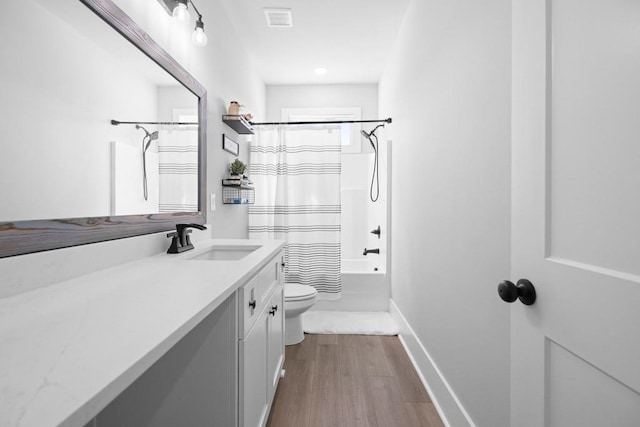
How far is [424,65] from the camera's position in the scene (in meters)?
2.00

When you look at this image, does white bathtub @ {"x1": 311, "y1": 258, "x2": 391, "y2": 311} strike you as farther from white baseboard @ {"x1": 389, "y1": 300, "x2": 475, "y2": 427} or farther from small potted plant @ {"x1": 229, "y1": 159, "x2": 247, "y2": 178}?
small potted plant @ {"x1": 229, "y1": 159, "x2": 247, "y2": 178}

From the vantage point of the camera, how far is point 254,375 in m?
1.21

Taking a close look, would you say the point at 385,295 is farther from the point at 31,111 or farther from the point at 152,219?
the point at 31,111

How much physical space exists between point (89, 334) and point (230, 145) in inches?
81.5

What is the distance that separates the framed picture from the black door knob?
2077 millimetres

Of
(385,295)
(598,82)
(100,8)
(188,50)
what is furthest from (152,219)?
(385,295)

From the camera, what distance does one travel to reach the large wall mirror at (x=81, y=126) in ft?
2.64

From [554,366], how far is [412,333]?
164 centimetres

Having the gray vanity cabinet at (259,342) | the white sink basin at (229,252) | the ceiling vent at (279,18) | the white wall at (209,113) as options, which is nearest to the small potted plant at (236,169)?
the white wall at (209,113)

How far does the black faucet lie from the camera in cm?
147

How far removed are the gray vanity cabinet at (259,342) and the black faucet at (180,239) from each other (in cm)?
43

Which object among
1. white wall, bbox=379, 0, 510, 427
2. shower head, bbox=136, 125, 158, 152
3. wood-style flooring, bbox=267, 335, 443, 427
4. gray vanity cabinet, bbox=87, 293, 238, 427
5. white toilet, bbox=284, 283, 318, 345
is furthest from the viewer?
white toilet, bbox=284, 283, 318, 345

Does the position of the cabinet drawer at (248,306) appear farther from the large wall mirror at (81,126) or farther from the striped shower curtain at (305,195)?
the striped shower curtain at (305,195)

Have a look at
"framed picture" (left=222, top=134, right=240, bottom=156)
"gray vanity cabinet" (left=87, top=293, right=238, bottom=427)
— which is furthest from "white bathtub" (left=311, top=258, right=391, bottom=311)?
"gray vanity cabinet" (left=87, top=293, right=238, bottom=427)
